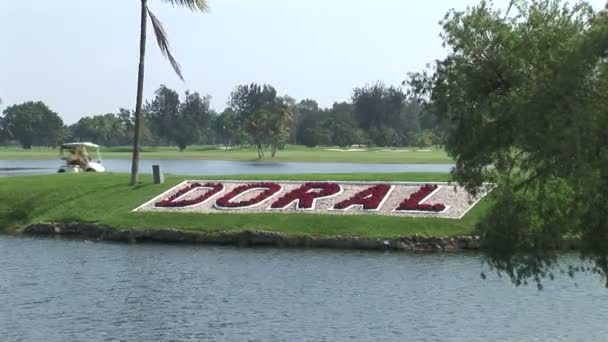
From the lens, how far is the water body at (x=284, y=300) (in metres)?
21.8

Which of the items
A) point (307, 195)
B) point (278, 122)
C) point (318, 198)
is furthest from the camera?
point (278, 122)

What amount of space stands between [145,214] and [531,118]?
29.1 m

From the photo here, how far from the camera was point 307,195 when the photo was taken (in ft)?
136

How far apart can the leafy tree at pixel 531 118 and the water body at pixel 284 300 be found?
18.0ft

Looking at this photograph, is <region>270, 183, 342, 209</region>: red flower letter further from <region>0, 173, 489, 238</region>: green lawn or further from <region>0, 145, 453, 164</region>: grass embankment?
<region>0, 145, 453, 164</region>: grass embankment

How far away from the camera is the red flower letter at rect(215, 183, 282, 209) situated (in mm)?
41125

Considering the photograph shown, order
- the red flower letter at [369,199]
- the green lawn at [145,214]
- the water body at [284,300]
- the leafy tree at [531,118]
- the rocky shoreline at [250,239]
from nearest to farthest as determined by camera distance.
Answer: the leafy tree at [531,118], the water body at [284,300], the rocky shoreline at [250,239], the green lawn at [145,214], the red flower letter at [369,199]

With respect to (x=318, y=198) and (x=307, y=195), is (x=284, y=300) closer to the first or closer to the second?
(x=318, y=198)

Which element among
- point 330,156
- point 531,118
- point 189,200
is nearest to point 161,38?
point 189,200

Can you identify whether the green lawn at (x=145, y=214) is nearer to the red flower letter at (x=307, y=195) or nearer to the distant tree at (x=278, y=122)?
the red flower letter at (x=307, y=195)

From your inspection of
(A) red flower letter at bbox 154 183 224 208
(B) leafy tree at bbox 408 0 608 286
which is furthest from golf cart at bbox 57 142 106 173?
(B) leafy tree at bbox 408 0 608 286

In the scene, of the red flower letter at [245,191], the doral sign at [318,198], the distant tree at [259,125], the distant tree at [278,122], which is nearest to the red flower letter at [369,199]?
the doral sign at [318,198]

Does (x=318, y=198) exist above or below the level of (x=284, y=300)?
above

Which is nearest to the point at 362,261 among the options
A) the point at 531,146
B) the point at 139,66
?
the point at 531,146
